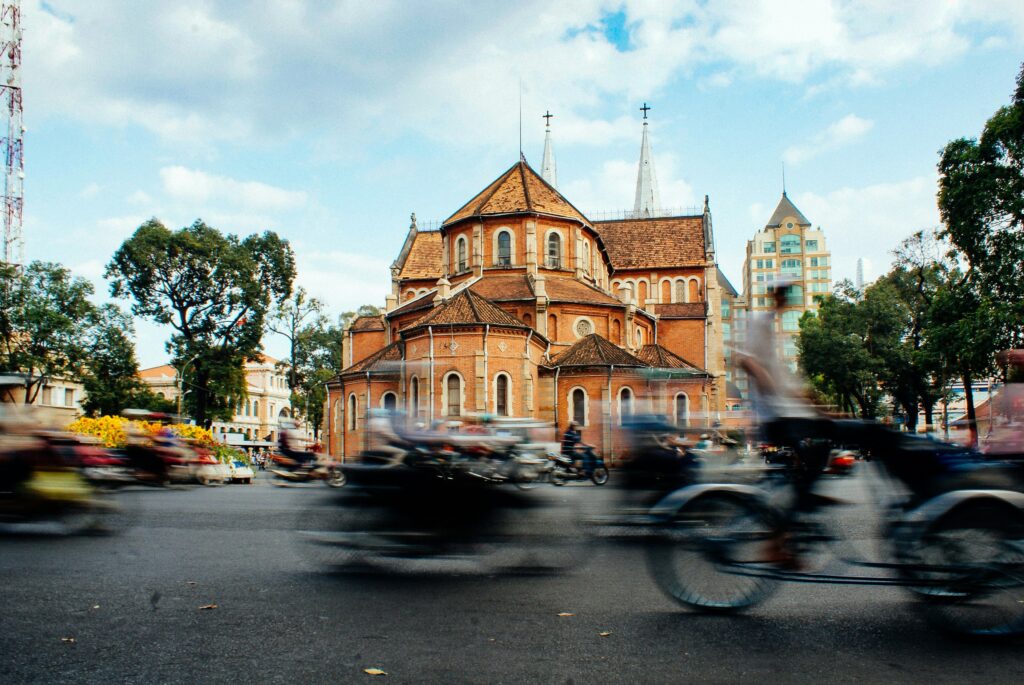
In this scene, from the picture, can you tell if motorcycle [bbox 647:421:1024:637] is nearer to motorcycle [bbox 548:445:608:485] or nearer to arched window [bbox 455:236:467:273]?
motorcycle [bbox 548:445:608:485]

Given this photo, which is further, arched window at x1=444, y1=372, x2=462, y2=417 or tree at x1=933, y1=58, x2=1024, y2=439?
arched window at x1=444, y1=372, x2=462, y2=417

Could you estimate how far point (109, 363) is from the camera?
49094mm

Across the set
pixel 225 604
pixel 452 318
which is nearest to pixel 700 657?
pixel 225 604

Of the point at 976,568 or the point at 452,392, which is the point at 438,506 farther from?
the point at 452,392

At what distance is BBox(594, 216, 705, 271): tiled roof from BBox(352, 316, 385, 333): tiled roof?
17768 millimetres

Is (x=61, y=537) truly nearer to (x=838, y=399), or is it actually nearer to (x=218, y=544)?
(x=218, y=544)

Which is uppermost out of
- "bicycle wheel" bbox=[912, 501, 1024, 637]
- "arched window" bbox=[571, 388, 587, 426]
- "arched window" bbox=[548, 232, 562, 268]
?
"arched window" bbox=[548, 232, 562, 268]

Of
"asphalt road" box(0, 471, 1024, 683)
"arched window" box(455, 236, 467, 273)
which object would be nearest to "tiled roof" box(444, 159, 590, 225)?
"arched window" box(455, 236, 467, 273)

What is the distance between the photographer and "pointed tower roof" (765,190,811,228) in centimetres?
12925

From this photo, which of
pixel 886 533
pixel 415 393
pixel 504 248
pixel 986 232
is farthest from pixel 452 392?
pixel 886 533

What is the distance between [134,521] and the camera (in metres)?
11.4

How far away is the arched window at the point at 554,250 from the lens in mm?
43656

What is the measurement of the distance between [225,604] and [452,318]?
28053 mm

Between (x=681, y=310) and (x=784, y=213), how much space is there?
89.6m
